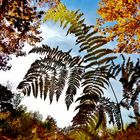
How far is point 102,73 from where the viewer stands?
2.15 metres

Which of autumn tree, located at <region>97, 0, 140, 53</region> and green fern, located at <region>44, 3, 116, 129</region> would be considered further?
autumn tree, located at <region>97, 0, 140, 53</region>

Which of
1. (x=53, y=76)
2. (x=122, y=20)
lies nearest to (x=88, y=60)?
(x=53, y=76)

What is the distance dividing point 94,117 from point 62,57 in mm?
533

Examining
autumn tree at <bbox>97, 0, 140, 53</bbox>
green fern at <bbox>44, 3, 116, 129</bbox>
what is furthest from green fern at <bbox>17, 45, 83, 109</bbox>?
autumn tree at <bbox>97, 0, 140, 53</bbox>

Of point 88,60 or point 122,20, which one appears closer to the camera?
point 88,60

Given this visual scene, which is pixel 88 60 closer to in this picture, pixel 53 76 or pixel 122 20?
pixel 53 76

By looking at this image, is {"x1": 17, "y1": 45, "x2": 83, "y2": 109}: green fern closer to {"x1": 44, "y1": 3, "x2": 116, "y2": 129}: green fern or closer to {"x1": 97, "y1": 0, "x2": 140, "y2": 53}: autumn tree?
{"x1": 44, "y1": 3, "x2": 116, "y2": 129}: green fern

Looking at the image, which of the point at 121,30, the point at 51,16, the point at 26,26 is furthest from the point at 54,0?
the point at 51,16

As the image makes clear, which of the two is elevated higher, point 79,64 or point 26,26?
point 26,26

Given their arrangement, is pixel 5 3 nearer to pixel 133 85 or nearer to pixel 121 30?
pixel 121 30

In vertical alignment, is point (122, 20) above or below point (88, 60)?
above

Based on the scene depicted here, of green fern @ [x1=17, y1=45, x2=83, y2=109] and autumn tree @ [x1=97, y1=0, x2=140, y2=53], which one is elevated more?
autumn tree @ [x1=97, y1=0, x2=140, y2=53]

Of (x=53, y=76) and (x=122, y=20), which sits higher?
(x=122, y=20)

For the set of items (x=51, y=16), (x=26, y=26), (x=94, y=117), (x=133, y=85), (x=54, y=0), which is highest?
(x=54, y=0)
